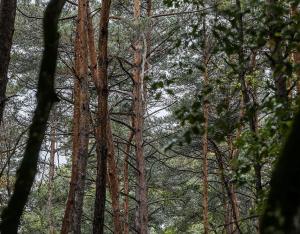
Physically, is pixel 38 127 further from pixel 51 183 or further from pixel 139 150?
pixel 51 183

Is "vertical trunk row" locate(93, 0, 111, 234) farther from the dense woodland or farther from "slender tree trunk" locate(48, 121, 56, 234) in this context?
"slender tree trunk" locate(48, 121, 56, 234)

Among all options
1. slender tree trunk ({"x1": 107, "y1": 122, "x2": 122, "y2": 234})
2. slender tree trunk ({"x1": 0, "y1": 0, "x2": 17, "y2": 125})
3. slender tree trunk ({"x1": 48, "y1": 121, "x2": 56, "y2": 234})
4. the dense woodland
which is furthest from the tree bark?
slender tree trunk ({"x1": 48, "y1": 121, "x2": 56, "y2": 234})

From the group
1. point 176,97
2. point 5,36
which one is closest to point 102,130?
point 176,97

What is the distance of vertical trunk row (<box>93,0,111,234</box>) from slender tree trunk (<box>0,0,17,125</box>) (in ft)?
7.73

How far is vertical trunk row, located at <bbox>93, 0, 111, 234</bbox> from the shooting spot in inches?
252

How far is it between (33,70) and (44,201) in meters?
→ 10.3

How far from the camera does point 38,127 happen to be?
2043 millimetres

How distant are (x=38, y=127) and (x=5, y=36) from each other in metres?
2.38

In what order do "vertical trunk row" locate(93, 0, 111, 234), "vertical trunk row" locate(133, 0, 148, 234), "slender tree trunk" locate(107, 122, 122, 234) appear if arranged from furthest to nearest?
"vertical trunk row" locate(133, 0, 148, 234), "slender tree trunk" locate(107, 122, 122, 234), "vertical trunk row" locate(93, 0, 111, 234)

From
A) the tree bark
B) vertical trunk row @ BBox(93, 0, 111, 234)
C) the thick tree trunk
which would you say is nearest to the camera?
the tree bark

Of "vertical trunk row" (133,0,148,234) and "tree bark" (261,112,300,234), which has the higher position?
"vertical trunk row" (133,0,148,234)

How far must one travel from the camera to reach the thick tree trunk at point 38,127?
1958 millimetres

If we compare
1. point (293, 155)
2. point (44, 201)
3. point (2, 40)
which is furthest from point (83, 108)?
point (44, 201)

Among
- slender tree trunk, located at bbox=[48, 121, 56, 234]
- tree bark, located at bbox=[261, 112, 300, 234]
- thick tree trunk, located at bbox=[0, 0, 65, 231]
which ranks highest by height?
slender tree trunk, located at bbox=[48, 121, 56, 234]
